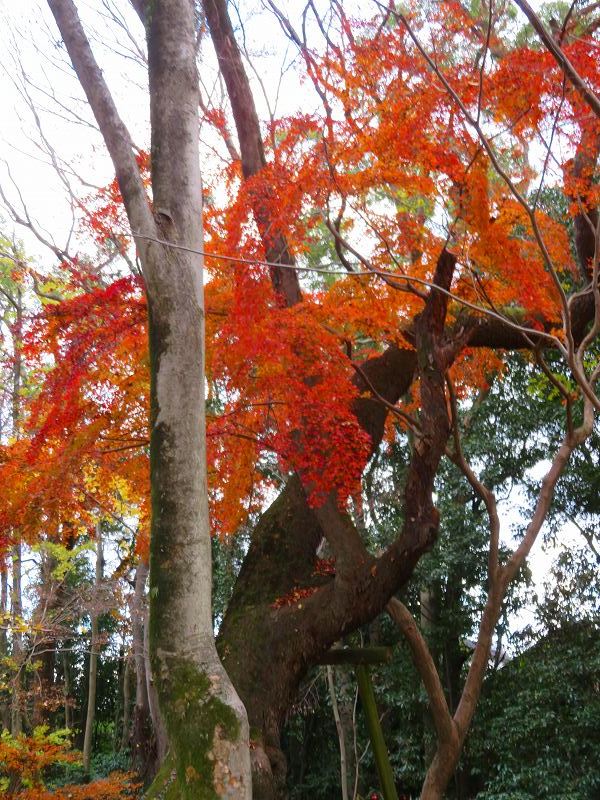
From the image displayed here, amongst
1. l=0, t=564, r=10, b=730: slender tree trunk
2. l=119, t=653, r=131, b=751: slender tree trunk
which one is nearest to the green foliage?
l=0, t=564, r=10, b=730: slender tree trunk

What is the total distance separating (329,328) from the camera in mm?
6285

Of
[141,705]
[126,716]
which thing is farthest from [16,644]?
[126,716]

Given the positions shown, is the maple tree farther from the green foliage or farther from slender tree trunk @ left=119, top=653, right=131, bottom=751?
slender tree trunk @ left=119, top=653, right=131, bottom=751

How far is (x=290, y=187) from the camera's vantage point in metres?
6.09

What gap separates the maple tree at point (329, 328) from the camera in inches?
217

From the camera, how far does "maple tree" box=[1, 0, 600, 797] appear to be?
551 cm

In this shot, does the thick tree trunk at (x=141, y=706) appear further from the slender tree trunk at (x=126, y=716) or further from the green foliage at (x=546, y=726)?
the green foliage at (x=546, y=726)

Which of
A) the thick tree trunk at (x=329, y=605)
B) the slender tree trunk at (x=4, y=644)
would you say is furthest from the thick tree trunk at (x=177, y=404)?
the slender tree trunk at (x=4, y=644)

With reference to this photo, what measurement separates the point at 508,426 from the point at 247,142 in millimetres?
7044

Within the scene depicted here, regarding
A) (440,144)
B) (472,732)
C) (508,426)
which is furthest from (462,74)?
(472,732)

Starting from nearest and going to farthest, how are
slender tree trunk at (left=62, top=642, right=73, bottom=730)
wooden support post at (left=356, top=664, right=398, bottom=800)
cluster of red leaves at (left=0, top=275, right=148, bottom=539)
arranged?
cluster of red leaves at (left=0, top=275, right=148, bottom=539), wooden support post at (left=356, top=664, right=398, bottom=800), slender tree trunk at (left=62, top=642, right=73, bottom=730)

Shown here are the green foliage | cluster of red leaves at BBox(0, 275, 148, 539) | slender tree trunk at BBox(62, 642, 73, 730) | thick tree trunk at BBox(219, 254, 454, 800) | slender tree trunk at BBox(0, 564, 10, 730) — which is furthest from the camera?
slender tree trunk at BBox(62, 642, 73, 730)

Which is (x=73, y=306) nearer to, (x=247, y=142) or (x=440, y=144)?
(x=247, y=142)

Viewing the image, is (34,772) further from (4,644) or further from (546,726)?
(546,726)
